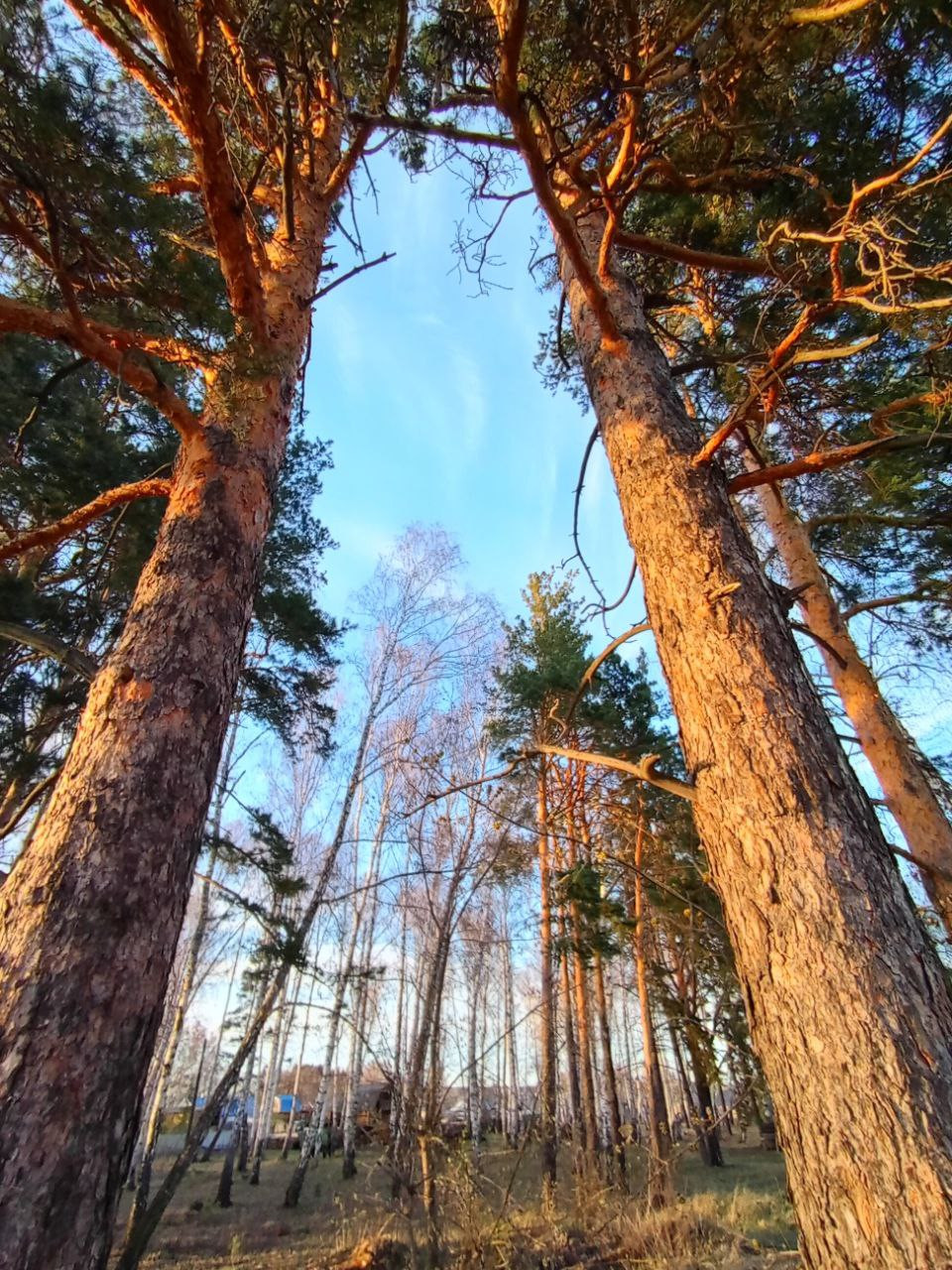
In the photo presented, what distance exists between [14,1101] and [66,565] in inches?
224

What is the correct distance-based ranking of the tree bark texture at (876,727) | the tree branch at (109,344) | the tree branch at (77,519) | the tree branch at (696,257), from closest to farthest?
the tree branch at (109,344), the tree branch at (77,519), the tree branch at (696,257), the tree bark texture at (876,727)

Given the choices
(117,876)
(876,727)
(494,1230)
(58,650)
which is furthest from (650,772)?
(876,727)

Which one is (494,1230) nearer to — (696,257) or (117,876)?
(117,876)

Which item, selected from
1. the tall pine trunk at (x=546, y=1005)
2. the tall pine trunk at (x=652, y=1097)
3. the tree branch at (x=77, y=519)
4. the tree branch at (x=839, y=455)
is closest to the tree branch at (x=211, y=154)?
the tree branch at (x=77, y=519)

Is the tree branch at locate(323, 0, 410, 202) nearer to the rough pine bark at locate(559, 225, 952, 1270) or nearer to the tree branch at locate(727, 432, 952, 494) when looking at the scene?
the rough pine bark at locate(559, 225, 952, 1270)

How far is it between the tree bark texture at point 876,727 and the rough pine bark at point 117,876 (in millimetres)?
4020

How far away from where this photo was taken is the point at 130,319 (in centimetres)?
379

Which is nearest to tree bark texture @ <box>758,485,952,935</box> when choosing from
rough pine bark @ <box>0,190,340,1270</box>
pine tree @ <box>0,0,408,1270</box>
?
pine tree @ <box>0,0,408,1270</box>

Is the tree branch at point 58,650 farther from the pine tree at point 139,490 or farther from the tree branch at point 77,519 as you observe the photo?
the tree branch at point 77,519

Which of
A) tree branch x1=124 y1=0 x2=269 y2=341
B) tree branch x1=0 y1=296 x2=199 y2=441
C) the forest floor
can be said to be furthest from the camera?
the forest floor

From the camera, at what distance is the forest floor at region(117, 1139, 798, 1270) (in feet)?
15.5

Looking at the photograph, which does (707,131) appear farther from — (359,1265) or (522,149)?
(359,1265)

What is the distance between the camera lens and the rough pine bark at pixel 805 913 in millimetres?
1273

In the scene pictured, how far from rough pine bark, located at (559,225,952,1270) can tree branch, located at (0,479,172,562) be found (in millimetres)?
2397
